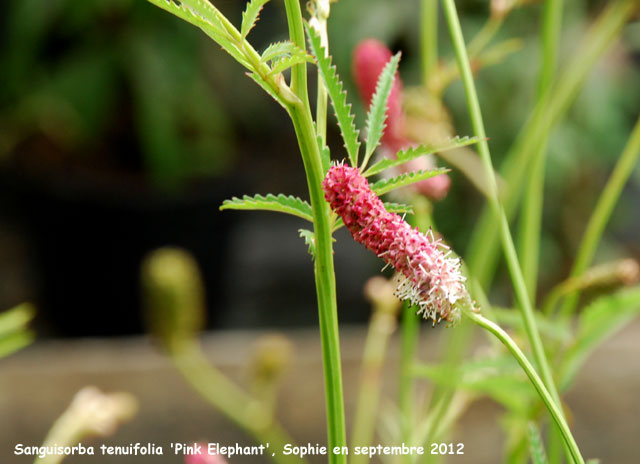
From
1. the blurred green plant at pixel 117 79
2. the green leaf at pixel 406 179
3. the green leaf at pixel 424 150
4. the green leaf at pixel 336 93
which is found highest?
the blurred green plant at pixel 117 79

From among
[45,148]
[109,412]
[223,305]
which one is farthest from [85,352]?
[45,148]

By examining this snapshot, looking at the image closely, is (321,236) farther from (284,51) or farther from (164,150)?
(164,150)

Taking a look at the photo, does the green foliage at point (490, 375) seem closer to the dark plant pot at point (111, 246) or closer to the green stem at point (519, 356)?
the green stem at point (519, 356)

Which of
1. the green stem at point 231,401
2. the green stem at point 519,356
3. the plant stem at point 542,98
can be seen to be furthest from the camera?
the green stem at point 231,401

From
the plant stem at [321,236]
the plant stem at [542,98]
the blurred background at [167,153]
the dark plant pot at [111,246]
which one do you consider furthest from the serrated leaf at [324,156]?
the dark plant pot at [111,246]

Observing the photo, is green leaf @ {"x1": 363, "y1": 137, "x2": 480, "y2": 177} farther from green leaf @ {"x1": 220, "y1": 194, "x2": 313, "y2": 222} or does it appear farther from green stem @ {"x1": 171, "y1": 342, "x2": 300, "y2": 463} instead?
green stem @ {"x1": 171, "y1": 342, "x2": 300, "y2": 463}

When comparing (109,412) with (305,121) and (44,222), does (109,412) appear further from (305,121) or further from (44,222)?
(44,222)
